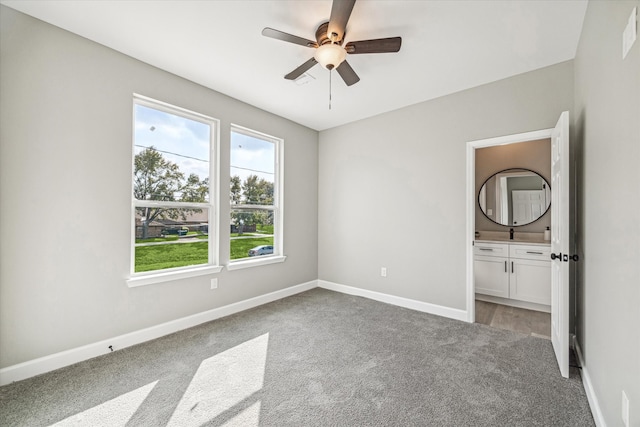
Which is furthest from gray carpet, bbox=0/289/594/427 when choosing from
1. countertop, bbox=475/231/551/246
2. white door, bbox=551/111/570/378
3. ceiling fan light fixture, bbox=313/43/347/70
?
ceiling fan light fixture, bbox=313/43/347/70

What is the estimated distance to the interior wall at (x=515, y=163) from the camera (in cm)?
398

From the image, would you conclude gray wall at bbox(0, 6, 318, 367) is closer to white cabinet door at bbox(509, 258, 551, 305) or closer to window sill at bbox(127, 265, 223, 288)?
window sill at bbox(127, 265, 223, 288)

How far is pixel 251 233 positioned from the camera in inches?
149

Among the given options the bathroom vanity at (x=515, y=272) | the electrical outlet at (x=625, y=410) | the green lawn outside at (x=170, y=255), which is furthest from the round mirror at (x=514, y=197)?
the green lawn outside at (x=170, y=255)

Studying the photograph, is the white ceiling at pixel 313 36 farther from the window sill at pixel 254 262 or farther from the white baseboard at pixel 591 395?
the white baseboard at pixel 591 395

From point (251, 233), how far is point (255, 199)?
474 millimetres

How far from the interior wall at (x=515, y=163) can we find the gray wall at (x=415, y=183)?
4.95 ft

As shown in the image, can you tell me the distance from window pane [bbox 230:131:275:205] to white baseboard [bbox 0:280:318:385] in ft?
4.42

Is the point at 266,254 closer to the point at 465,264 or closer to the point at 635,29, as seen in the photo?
the point at 465,264

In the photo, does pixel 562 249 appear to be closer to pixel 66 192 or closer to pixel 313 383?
pixel 313 383

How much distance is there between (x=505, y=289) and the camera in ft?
12.3

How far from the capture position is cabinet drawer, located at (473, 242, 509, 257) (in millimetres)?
3785

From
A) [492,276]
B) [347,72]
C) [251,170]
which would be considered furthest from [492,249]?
[251,170]

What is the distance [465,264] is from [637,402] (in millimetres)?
2158
